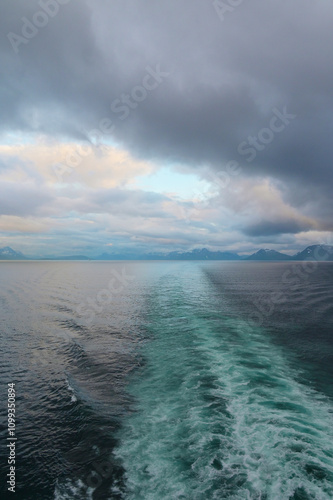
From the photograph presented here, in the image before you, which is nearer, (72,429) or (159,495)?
(159,495)

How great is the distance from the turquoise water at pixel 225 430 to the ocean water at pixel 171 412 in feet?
0.19

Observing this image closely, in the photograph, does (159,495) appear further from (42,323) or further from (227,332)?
(42,323)

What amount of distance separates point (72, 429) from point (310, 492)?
37.2 ft

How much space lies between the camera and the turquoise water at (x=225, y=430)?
33.2 ft

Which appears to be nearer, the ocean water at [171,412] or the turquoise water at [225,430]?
the turquoise water at [225,430]

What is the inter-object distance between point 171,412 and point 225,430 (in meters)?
3.31

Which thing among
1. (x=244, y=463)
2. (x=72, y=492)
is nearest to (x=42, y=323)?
(x=72, y=492)

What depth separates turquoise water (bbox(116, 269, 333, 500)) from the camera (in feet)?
33.2

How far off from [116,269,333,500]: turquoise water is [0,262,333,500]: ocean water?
0.06m

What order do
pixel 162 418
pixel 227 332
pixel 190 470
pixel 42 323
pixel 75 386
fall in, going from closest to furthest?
1. pixel 190 470
2. pixel 162 418
3. pixel 75 386
4. pixel 227 332
5. pixel 42 323

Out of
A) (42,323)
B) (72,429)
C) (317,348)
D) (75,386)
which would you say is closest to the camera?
(72,429)

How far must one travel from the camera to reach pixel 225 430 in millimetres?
13305

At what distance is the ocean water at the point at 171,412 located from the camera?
10.3 meters

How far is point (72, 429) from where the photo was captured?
13539mm
